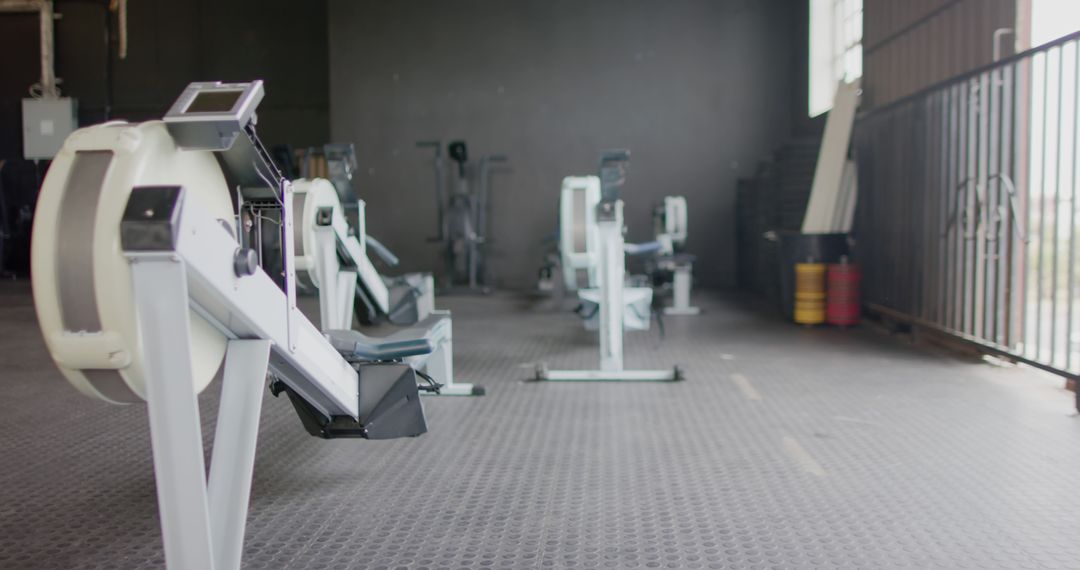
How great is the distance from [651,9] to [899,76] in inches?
175

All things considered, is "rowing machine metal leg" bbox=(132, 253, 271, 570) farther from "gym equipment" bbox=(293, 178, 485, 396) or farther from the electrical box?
the electrical box

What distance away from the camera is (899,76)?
6.79 m

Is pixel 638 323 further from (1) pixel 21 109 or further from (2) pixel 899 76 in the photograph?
(1) pixel 21 109

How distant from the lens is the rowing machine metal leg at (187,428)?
155 centimetres

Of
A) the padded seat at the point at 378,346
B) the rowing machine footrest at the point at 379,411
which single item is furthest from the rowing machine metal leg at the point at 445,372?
the rowing machine footrest at the point at 379,411

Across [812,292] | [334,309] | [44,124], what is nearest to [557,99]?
[812,292]

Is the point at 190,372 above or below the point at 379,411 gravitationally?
above

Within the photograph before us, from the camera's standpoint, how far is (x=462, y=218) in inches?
403

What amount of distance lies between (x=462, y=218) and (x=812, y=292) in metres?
4.68

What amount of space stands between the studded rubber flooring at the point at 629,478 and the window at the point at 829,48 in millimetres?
4772

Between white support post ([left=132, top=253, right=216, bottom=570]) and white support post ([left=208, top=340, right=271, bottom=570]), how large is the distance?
0.30ft

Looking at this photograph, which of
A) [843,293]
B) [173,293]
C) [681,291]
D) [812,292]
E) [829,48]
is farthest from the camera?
[829,48]

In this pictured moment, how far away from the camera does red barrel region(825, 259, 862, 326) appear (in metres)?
6.61

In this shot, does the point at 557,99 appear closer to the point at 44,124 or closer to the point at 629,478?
the point at 44,124
